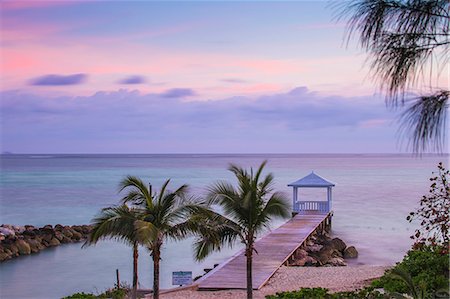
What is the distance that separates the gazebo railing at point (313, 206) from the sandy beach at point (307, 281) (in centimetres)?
1387

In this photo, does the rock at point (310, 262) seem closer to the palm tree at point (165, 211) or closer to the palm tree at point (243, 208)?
the palm tree at point (243, 208)

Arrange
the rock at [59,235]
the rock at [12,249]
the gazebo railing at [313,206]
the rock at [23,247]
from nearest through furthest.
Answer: the rock at [12,249], the rock at [23,247], the rock at [59,235], the gazebo railing at [313,206]

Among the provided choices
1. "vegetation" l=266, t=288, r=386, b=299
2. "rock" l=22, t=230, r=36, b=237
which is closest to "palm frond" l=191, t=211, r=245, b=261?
"vegetation" l=266, t=288, r=386, b=299

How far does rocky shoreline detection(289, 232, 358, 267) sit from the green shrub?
9320mm

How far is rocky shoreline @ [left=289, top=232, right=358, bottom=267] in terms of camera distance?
21.7m

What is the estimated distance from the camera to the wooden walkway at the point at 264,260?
15617mm

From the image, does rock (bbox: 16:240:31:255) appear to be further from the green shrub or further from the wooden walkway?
the green shrub

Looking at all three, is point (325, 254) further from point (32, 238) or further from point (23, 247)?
point (32, 238)

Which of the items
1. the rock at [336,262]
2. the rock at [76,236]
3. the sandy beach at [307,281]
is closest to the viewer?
the sandy beach at [307,281]

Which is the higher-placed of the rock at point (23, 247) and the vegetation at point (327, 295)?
the vegetation at point (327, 295)

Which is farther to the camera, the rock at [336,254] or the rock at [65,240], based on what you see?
the rock at [65,240]

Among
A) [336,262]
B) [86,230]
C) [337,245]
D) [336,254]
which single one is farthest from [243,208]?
[86,230]

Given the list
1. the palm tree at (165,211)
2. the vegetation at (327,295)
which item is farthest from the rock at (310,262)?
the vegetation at (327,295)

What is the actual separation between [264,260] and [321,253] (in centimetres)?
564
